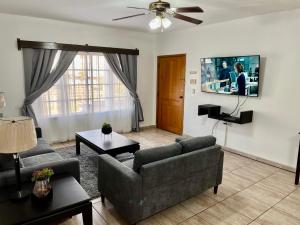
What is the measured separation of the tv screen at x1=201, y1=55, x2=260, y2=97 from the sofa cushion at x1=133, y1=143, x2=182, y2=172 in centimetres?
222

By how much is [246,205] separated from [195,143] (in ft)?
3.28

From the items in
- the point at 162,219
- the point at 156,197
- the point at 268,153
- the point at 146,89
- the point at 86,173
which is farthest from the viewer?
the point at 146,89

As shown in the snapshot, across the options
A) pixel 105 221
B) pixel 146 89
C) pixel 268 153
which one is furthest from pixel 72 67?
pixel 268 153

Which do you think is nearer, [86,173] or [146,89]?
[86,173]

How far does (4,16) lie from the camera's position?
4023mm

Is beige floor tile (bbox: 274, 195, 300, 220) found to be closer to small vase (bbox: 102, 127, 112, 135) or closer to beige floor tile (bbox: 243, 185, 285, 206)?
beige floor tile (bbox: 243, 185, 285, 206)

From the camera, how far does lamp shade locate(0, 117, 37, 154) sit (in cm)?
157

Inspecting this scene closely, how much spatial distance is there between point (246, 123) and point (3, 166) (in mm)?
3804

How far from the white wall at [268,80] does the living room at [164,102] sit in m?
0.02

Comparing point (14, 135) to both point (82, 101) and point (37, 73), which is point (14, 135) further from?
point (82, 101)

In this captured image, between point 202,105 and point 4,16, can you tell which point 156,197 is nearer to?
point 202,105

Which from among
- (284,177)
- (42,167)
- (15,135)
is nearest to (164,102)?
(284,177)

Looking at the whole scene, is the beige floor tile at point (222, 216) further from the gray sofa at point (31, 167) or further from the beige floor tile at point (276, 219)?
the gray sofa at point (31, 167)

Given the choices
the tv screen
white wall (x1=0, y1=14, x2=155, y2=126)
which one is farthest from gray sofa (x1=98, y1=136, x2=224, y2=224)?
white wall (x1=0, y1=14, x2=155, y2=126)
